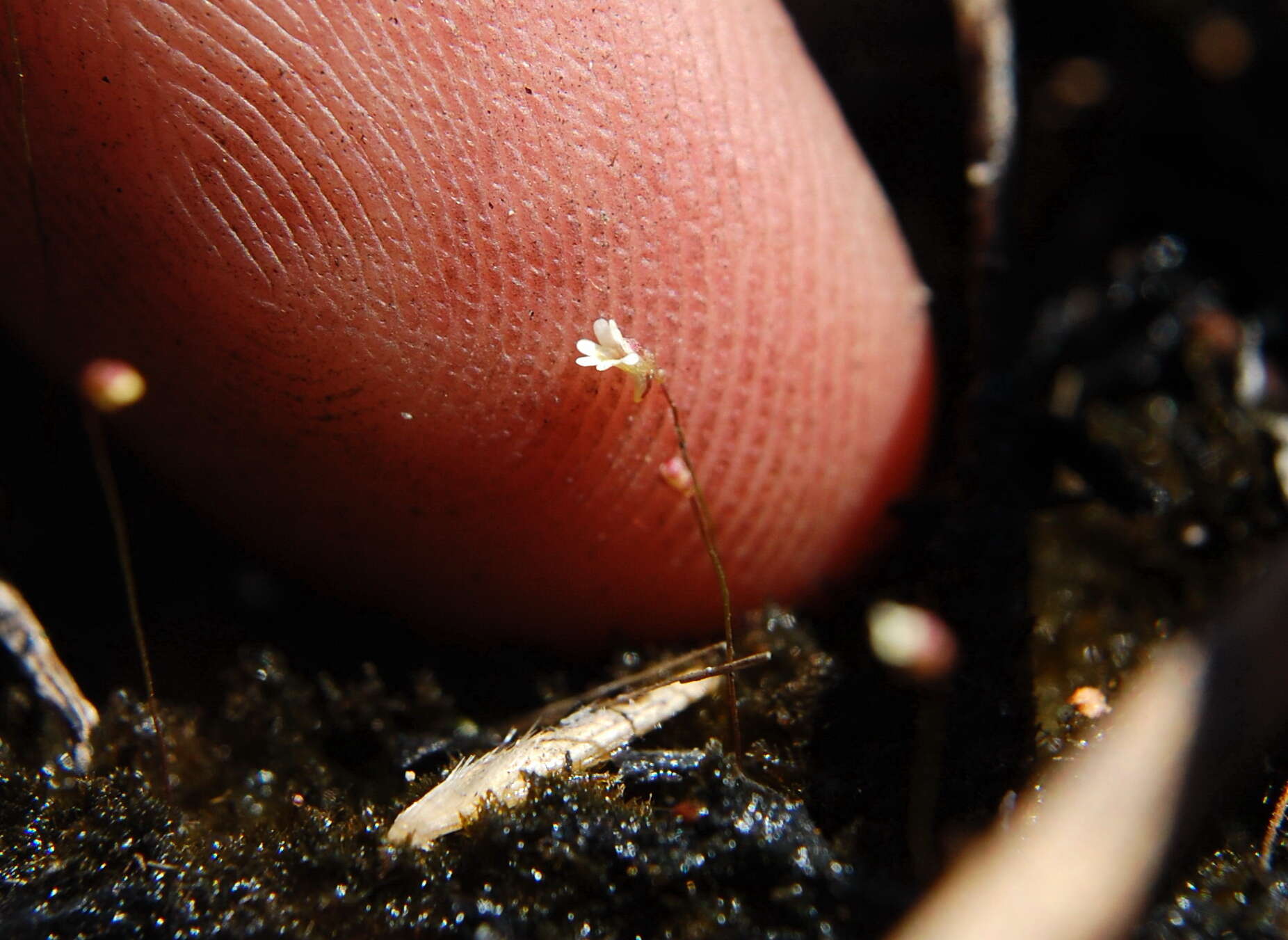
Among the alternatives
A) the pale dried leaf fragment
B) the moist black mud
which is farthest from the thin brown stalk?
the pale dried leaf fragment

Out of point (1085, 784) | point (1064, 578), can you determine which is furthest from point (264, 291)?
point (1064, 578)

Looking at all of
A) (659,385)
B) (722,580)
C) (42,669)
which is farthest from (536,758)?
(42,669)

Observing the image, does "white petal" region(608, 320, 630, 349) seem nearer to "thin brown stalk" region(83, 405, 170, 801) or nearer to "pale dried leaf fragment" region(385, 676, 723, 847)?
"pale dried leaf fragment" region(385, 676, 723, 847)

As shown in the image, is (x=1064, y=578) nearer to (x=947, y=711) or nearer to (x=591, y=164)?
(x=947, y=711)

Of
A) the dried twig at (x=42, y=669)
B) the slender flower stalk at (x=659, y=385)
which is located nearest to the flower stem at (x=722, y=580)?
the slender flower stalk at (x=659, y=385)

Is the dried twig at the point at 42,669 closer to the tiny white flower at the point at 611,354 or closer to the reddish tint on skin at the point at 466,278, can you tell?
the reddish tint on skin at the point at 466,278
